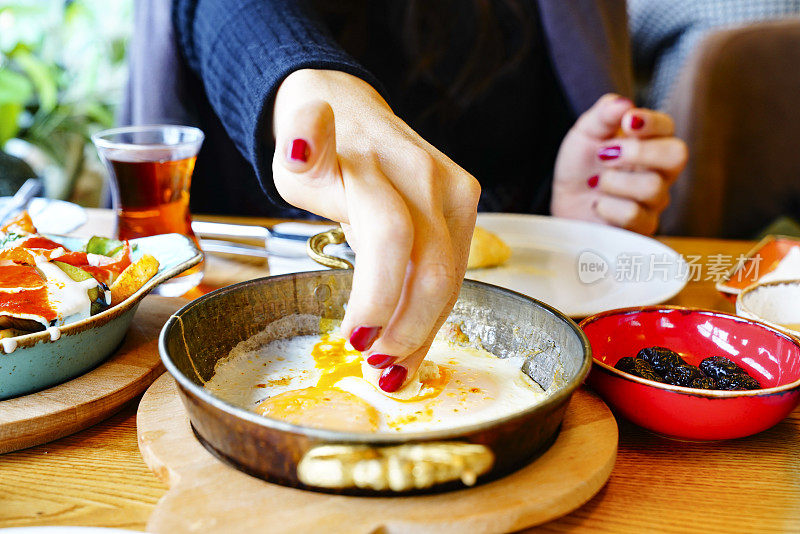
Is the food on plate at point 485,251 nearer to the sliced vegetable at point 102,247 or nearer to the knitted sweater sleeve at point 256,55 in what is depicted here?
the knitted sweater sleeve at point 256,55

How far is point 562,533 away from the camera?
0.49m

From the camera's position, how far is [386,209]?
20.7 inches

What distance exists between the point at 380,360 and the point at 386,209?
14 cm

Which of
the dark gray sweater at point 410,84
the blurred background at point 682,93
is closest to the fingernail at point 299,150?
the dark gray sweater at point 410,84

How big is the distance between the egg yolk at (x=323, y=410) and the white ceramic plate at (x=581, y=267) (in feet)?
1.14

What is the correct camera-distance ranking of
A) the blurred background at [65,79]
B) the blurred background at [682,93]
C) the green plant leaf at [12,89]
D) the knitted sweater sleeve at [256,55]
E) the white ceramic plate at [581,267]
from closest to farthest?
the knitted sweater sleeve at [256,55]
the white ceramic plate at [581,267]
the blurred background at [682,93]
the green plant leaf at [12,89]
the blurred background at [65,79]

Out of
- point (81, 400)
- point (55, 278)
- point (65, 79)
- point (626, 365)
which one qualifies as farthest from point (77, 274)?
point (65, 79)

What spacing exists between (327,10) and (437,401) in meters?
0.91

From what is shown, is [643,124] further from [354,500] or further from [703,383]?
[354,500]

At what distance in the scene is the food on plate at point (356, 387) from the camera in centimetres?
57

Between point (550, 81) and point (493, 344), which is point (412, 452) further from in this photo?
point (550, 81)

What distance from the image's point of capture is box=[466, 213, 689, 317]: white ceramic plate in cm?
91

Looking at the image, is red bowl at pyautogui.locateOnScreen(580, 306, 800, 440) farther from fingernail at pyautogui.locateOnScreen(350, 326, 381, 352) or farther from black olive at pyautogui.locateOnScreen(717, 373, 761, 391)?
fingernail at pyautogui.locateOnScreen(350, 326, 381, 352)

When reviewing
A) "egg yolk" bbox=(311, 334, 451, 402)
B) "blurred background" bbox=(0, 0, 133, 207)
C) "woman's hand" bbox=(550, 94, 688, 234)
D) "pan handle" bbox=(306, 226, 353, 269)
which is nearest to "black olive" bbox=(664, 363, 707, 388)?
"egg yolk" bbox=(311, 334, 451, 402)
